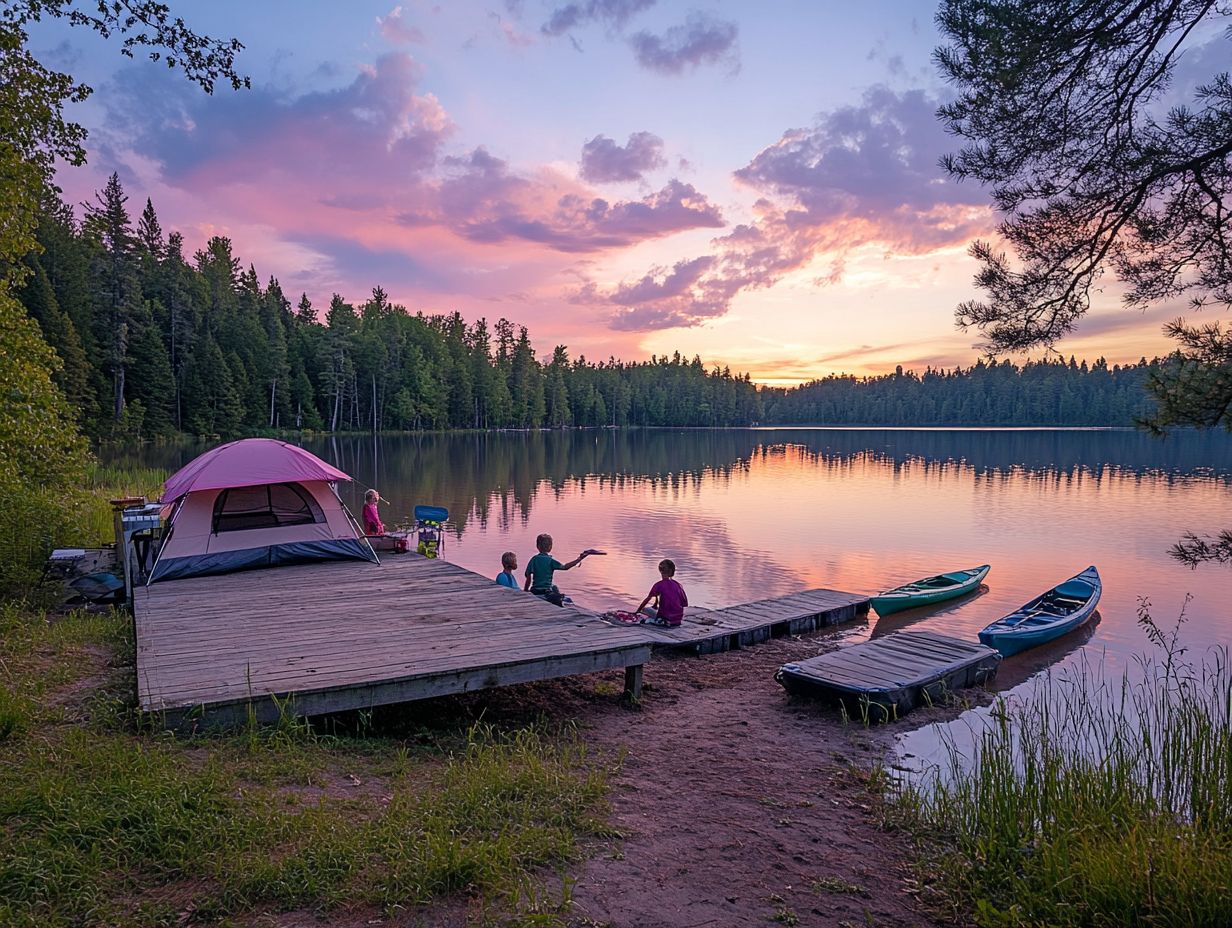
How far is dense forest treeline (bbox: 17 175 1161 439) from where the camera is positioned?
50656mm

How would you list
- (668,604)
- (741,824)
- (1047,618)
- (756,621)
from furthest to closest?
(1047,618), (756,621), (668,604), (741,824)

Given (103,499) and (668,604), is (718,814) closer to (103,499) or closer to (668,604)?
(668,604)

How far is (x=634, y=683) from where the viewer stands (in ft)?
25.8

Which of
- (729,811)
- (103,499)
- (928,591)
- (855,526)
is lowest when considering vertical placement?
(855,526)

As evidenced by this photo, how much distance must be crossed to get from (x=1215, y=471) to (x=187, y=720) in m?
60.9

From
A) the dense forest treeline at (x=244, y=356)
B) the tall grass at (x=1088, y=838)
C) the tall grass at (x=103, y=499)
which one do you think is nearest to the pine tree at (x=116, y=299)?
the dense forest treeline at (x=244, y=356)

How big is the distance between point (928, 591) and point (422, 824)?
551 inches

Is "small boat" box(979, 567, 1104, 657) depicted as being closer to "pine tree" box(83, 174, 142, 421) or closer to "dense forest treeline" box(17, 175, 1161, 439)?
"dense forest treeline" box(17, 175, 1161, 439)

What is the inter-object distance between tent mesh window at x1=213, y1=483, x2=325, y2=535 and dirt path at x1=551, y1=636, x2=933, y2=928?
20.5 feet

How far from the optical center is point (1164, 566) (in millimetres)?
20094

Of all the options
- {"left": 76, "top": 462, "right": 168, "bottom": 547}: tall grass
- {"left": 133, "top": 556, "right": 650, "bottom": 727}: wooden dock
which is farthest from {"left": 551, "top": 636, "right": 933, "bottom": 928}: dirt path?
{"left": 76, "top": 462, "right": 168, "bottom": 547}: tall grass

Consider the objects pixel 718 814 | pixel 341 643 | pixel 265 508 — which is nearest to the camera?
pixel 718 814

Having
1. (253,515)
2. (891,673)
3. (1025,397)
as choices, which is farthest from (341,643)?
(1025,397)

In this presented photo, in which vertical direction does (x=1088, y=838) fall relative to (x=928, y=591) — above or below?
above
